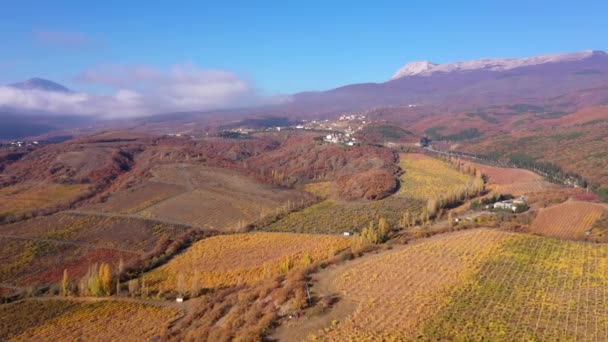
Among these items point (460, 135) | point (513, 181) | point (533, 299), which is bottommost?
point (513, 181)

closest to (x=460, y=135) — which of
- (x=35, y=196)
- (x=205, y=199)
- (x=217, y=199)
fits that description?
(x=217, y=199)

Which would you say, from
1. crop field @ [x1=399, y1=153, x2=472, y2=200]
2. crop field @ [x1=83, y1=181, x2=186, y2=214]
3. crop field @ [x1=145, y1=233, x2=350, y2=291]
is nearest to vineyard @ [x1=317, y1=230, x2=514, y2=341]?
crop field @ [x1=145, y1=233, x2=350, y2=291]

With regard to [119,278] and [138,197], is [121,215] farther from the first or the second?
[119,278]

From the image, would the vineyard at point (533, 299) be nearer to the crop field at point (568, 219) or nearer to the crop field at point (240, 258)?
the crop field at point (568, 219)

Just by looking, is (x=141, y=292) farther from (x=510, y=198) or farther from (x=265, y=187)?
(x=510, y=198)

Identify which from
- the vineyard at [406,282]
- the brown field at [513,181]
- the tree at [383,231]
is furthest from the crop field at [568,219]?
the tree at [383,231]

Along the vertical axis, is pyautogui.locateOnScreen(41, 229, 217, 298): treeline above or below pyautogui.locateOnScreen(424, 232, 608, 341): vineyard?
below

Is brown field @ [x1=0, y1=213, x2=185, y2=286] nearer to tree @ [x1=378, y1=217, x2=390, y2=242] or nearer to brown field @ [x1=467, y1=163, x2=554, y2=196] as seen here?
tree @ [x1=378, y1=217, x2=390, y2=242]
